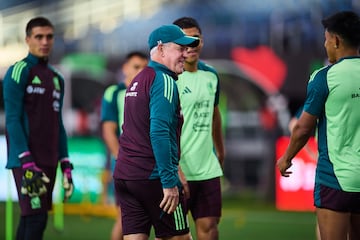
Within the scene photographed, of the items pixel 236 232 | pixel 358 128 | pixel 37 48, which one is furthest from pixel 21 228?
pixel 236 232

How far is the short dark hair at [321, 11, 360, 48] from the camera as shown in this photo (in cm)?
645

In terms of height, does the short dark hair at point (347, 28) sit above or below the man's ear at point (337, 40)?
above

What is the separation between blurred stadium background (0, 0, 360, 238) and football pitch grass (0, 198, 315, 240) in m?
1.00

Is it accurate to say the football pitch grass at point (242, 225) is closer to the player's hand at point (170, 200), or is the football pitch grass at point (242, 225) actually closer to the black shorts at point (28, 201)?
the black shorts at point (28, 201)

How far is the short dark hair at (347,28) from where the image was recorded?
21.2 feet

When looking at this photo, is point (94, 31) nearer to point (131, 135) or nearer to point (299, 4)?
point (299, 4)

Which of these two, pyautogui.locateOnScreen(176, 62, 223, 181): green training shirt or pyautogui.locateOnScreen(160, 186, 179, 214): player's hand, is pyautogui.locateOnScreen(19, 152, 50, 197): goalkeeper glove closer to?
pyautogui.locateOnScreen(176, 62, 223, 181): green training shirt

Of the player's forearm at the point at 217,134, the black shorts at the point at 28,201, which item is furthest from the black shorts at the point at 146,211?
the player's forearm at the point at 217,134

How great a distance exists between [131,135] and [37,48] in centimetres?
233

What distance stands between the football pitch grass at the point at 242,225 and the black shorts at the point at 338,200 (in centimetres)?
539

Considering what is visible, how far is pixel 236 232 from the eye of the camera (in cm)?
1278

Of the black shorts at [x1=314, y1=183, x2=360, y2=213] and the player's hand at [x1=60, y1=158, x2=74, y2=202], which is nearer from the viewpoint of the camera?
the black shorts at [x1=314, y1=183, x2=360, y2=213]

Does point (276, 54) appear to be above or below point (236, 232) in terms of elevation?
above

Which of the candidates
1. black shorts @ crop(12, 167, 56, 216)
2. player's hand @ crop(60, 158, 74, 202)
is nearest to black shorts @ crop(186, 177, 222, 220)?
player's hand @ crop(60, 158, 74, 202)
